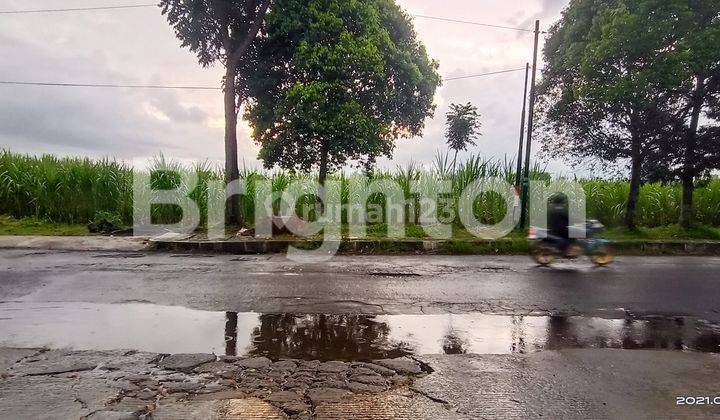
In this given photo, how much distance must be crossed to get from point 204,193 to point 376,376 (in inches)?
462

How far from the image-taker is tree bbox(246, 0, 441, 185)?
1171 centimetres

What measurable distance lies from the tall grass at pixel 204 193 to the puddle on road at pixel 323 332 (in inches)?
338

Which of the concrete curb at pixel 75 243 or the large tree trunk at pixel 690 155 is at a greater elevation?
the large tree trunk at pixel 690 155

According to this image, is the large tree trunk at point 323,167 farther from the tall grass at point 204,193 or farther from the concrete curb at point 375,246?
the concrete curb at point 375,246

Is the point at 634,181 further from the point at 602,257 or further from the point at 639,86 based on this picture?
the point at 602,257

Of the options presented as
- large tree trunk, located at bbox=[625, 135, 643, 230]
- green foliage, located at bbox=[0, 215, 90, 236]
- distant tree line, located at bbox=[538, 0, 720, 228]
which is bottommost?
green foliage, located at bbox=[0, 215, 90, 236]

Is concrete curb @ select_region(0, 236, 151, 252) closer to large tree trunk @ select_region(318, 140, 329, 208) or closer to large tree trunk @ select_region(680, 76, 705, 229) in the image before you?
large tree trunk @ select_region(318, 140, 329, 208)

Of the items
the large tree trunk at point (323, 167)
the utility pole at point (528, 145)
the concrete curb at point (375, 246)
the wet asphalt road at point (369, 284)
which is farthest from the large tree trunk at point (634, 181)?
the large tree trunk at point (323, 167)

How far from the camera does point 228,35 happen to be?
1254 centimetres

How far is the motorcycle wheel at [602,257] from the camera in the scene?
29.2 feet

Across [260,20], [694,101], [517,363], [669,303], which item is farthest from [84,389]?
[694,101]

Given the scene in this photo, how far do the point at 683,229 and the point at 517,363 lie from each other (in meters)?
11.7

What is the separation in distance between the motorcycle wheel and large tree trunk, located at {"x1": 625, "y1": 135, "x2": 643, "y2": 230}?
4680 millimetres

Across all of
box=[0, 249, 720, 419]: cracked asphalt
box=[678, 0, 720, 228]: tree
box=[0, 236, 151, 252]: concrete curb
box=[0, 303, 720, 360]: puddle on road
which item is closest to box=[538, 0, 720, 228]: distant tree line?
box=[678, 0, 720, 228]: tree
